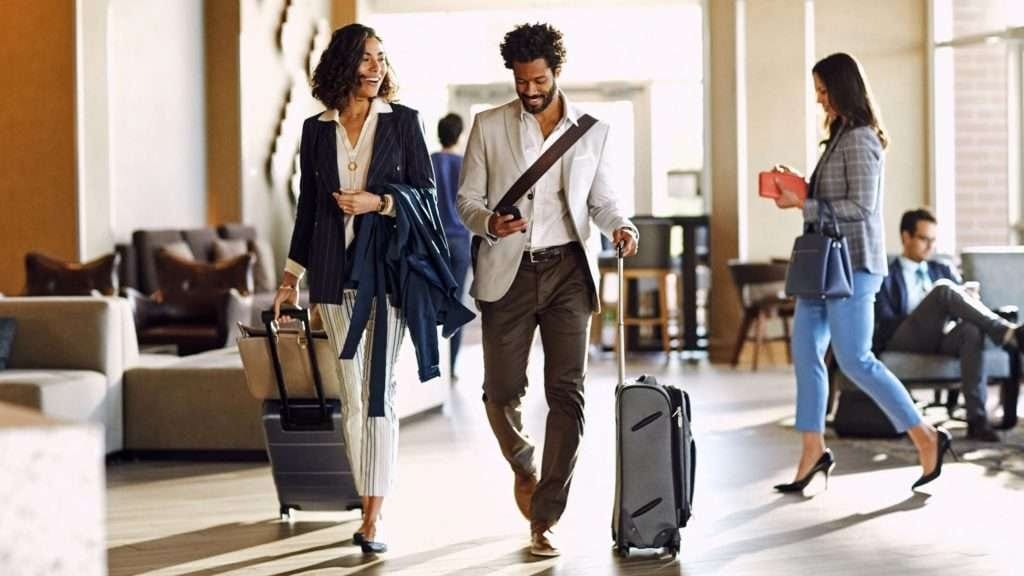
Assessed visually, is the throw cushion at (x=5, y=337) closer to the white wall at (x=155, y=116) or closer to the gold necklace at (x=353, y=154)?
the gold necklace at (x=353, y=154)

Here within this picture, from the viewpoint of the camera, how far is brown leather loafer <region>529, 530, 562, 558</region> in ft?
15.7

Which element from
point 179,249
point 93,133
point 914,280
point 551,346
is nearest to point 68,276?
point 93,133

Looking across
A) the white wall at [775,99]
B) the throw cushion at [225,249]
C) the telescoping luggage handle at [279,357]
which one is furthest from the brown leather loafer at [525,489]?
the white wall at [775,99]

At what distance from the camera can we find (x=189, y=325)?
10125mm

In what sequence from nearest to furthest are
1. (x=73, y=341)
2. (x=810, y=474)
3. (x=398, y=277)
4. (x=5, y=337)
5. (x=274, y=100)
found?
(x=398, y=277), (x=810, y=474), (x=5, y=337), (x=73, y=341), (x=274, y=100)

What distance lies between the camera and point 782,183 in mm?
5930

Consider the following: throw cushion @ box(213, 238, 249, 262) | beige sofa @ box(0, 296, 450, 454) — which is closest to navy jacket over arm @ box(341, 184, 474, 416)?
beige sofa @ box(0, 296, 450, 454)

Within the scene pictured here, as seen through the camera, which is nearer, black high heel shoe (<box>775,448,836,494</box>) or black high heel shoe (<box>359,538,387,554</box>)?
black high heel shoe (<box>359,538,387,554</box>)

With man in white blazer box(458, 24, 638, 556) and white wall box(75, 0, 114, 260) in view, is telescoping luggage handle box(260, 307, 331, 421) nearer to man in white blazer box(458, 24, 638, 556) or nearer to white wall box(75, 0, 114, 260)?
man in white blazer box(458, 24, 638, 556)

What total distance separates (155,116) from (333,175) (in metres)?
6.93

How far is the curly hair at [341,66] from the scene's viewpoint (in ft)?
15.7

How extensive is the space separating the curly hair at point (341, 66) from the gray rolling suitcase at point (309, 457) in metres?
0.93

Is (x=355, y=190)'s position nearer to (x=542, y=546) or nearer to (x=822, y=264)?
(x=542, y=546)

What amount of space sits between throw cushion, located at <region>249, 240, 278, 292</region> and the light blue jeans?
262 inches
